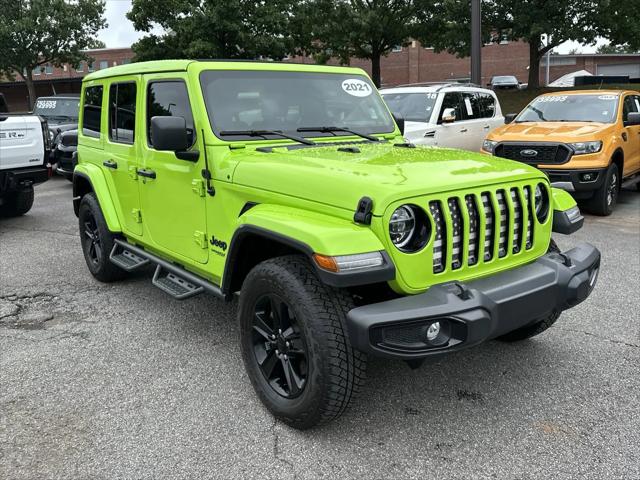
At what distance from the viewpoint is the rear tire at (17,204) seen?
8555 mm

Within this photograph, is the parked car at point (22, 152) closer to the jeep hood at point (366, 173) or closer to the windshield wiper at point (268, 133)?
the windshield wiper at point (268, 133)

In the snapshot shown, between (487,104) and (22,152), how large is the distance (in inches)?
321

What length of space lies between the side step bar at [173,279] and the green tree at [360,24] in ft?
74.2

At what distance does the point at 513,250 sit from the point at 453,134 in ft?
22.9

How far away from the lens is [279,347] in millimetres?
2992

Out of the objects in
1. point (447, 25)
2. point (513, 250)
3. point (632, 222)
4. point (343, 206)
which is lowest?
point (632, 222)

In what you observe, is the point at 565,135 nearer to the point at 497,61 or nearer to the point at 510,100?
the point at 510,100

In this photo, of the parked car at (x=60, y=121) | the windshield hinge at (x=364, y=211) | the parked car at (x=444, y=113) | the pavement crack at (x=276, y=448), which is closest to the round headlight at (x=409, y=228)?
the windshield hinge at (x=364, y=211)

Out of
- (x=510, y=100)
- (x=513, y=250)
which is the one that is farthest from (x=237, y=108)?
(x=510, y=100)

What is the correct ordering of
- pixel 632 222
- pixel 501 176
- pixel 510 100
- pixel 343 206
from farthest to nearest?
1. pixel 510 100
2. pixel 632 222
3. pixel 501 176
4. pixel 343 206

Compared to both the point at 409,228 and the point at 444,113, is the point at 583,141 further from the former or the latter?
the point at 409,228

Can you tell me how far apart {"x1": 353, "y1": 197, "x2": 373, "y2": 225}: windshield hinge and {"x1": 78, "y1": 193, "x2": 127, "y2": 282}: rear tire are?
121 inches

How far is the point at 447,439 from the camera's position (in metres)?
2.88

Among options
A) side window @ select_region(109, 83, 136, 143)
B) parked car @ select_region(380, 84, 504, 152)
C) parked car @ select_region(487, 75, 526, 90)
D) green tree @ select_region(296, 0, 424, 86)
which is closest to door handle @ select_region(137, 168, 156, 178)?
side window @ select_region(109, 83, 136, 143)
